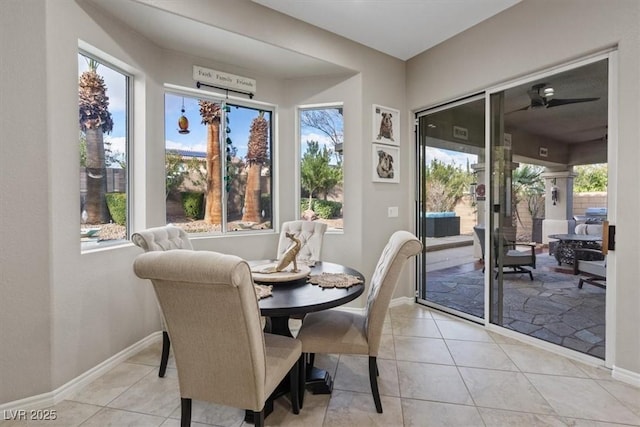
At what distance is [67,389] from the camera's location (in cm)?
206

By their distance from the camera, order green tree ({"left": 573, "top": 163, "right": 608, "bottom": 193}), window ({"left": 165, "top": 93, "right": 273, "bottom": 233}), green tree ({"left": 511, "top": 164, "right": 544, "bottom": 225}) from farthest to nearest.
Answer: window ({"left": 165, "top": 93, "right": 273, "bottom": 233}) < green tree ({"left": 511, "top": 164, "right": 544, "bottom": 225}) < green tree ({"left": 573, "top": 163, "right": 608, "bottom": 193})

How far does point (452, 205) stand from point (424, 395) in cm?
221

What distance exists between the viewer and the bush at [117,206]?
106 inches

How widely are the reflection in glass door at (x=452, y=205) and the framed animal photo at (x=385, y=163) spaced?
1.06 ft

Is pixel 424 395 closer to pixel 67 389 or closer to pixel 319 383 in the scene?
pixel 319 383

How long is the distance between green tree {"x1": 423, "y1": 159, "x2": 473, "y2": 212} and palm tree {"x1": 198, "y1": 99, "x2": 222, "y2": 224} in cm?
242

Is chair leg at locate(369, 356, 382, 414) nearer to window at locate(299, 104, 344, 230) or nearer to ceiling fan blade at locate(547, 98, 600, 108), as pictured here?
window at locate(299, 104, 344, 230)

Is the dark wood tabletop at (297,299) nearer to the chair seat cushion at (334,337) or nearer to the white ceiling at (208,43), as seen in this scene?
the chair seat cushion at (334,337)

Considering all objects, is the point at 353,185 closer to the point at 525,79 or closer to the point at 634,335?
the point at 525,79

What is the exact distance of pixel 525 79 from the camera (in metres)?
2.80

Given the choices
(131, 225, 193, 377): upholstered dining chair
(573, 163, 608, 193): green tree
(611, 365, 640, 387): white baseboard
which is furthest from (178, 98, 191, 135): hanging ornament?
(611, 365, 640, 387): white baseboard

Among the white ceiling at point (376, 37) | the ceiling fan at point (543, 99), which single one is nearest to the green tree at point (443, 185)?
the white ceiling at point (376, 37)

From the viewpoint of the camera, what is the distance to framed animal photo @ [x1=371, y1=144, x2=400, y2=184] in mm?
3635

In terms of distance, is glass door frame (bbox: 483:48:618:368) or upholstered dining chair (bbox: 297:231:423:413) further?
glass door frame (bbox: 483:48:618:368)
